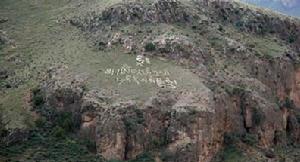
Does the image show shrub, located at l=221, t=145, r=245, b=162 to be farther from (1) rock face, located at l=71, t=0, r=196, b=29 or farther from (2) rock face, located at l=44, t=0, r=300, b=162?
(1) rock face, located at l=71, t=0, r=196, b=29

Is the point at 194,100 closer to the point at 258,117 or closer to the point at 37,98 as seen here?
the point at 258,117

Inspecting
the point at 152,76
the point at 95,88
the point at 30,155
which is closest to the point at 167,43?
the point at 152,76

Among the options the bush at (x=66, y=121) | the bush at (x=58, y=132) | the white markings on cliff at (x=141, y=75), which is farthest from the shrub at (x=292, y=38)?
the bush at (x=58, y=132)

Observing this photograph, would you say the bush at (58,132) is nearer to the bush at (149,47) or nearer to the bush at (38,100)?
the bush at (38,100)

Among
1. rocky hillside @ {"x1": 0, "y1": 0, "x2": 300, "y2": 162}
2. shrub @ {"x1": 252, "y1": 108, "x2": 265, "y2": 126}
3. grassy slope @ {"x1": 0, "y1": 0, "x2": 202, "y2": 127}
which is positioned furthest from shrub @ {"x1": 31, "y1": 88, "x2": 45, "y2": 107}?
shrub @ {"x1": 252, "y1": 108, "x2": 265, "y2": 126}

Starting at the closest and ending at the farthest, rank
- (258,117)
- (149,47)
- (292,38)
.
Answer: (149,47) → (258,117) → (292,38)

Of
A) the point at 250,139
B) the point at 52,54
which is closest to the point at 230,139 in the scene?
the point at 250,139

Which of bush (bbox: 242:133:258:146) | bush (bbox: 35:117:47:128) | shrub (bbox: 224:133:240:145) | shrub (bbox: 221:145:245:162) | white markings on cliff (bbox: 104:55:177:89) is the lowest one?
shrub (bbox: 221:145:245:162)
